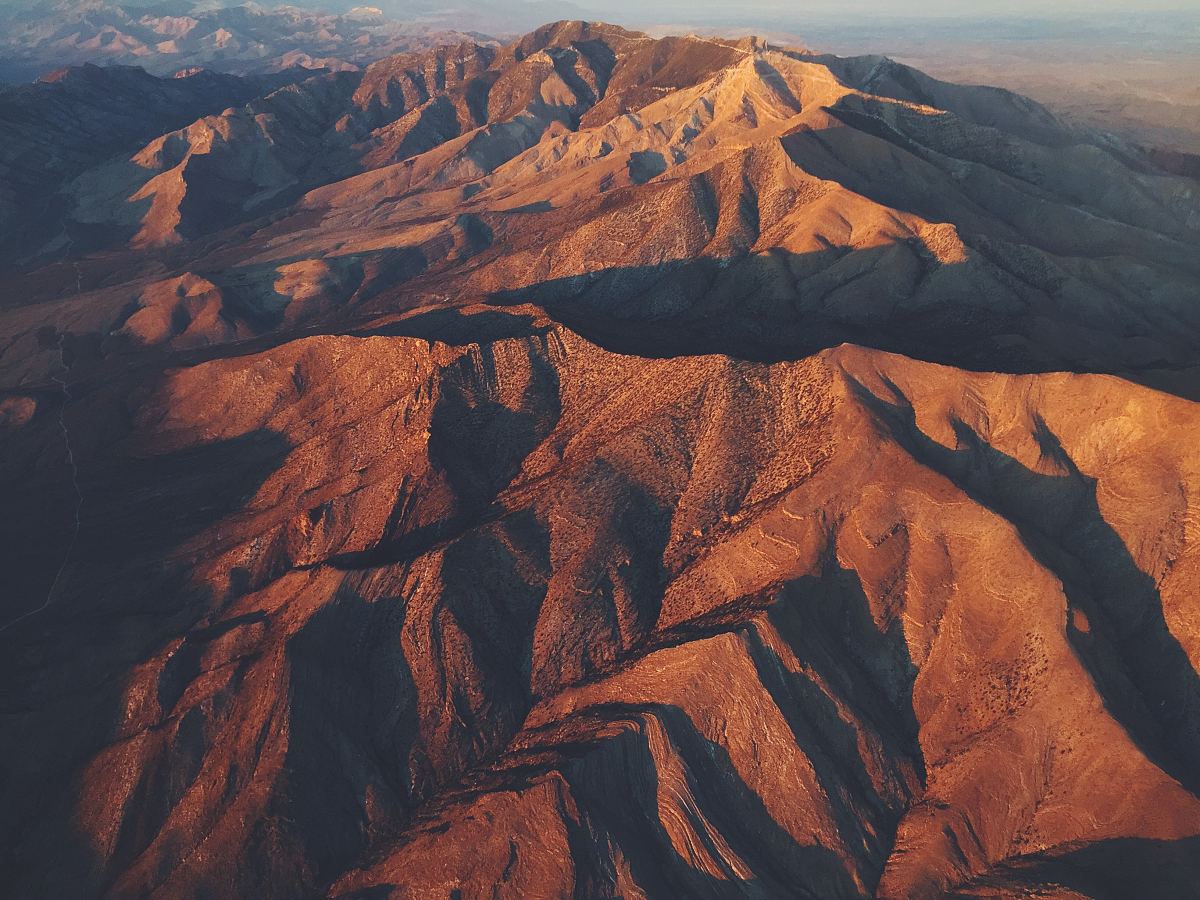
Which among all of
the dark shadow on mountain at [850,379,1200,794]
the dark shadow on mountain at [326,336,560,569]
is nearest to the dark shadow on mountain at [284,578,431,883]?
the dark shadow on mountain at [326,336,560,569]

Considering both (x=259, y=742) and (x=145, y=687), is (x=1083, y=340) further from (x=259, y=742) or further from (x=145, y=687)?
(x=145, y=687)

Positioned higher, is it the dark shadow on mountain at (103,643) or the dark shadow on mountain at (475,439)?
the dark shadow on mountain at (475,439)

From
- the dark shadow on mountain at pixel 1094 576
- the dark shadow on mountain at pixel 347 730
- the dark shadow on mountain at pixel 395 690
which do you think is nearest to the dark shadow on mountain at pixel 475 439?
the dark shadow on mountain at pixel 395 690

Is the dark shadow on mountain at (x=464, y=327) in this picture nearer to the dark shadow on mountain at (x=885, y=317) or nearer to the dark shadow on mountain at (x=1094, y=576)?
the dark shadow on mountain at (x=885, y=317)

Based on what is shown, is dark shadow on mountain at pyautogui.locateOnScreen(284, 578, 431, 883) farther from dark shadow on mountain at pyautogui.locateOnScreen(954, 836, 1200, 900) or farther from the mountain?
dark shadow on mountain at pyautogui.locateOnScreen(954, 836, 1200, 900)

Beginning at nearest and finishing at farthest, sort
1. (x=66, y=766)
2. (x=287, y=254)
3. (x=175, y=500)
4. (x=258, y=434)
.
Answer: (x=66, y=766), (x=175, y=500), (x=258, y=434), (x=287, y=254)

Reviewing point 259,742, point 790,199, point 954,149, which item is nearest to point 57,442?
point 259,742
